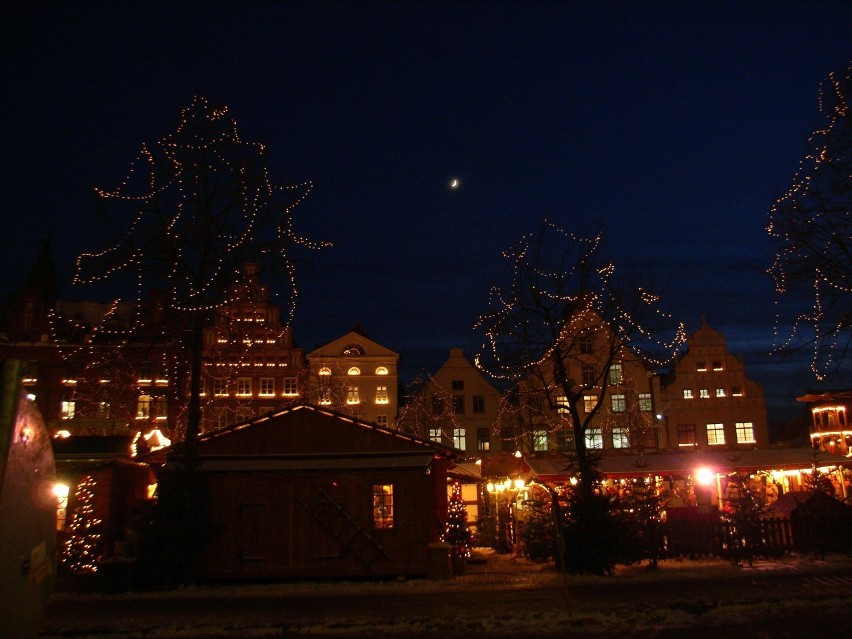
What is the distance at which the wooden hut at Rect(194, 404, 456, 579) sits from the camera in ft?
61.7

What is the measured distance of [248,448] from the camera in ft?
65.8

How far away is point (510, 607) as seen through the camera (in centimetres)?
1324

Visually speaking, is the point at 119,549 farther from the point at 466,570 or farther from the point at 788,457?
the point at 788,457

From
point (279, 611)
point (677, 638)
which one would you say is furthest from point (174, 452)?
point (677, 638)

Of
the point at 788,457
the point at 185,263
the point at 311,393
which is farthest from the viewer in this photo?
the point at 311,393

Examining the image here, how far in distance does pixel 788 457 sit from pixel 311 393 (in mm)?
27459

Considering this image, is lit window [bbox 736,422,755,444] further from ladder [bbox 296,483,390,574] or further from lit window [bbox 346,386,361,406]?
ladder [bbox 296,483,390,574]

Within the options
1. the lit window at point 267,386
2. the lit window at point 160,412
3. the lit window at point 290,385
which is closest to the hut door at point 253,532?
the lit window at point 160,412

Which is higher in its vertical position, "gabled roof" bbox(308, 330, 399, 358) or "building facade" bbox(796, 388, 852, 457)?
"gabled roof" bbox(308, 330, 399, 358)

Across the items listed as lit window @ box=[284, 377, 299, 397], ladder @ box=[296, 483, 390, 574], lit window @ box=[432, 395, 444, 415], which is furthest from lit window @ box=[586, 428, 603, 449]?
ladder @ box=[296, 483, 390, 574]

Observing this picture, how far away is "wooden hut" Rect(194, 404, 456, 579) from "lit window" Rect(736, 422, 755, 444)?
118 feet

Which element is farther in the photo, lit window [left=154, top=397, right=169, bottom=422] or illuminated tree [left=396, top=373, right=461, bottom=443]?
illuminated tree [left=396, top=373, right=461, bottom=443]

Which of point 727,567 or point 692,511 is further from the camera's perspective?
point 692,511

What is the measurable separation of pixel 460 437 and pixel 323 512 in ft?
114
